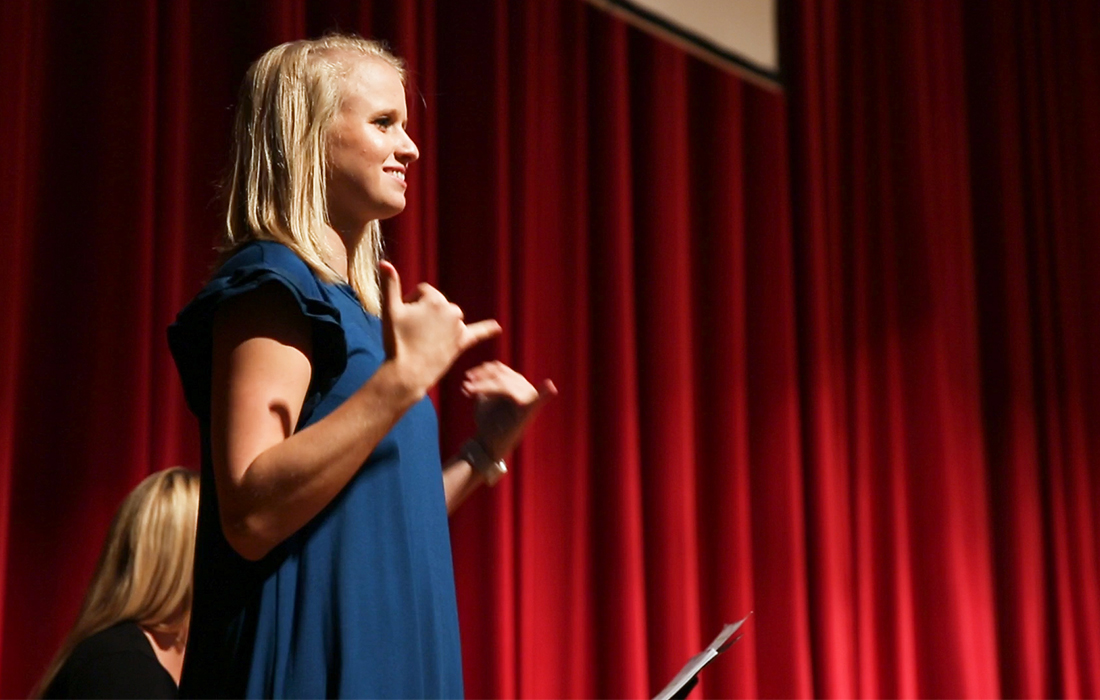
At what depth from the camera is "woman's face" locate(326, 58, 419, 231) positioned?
46.4 inches

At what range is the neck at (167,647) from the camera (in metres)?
1.81

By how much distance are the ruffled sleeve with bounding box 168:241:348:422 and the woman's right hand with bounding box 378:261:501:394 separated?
6 centimetres

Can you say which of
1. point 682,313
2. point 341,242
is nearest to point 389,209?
point 341,242

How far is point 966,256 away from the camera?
328 cm

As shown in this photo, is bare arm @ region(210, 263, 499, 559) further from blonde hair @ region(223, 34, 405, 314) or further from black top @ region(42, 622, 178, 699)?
black top @ region(42, 622, 178, 699)

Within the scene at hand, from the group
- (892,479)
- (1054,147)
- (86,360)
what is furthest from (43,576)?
(1054,147)

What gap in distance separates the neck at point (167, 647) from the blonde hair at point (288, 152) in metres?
0.84

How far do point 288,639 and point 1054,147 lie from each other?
298cm

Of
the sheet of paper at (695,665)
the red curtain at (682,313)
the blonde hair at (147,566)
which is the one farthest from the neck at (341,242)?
the red curtain at (682,313)

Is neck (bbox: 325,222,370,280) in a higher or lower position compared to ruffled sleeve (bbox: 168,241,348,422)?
higher

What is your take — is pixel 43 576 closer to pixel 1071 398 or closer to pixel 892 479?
pixel 892 479

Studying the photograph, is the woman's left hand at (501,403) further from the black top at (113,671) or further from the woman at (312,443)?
the black top at (113,671)

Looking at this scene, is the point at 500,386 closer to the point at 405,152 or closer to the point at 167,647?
the point at 405,152

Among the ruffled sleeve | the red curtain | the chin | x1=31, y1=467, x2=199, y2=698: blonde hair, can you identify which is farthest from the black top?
the chin
